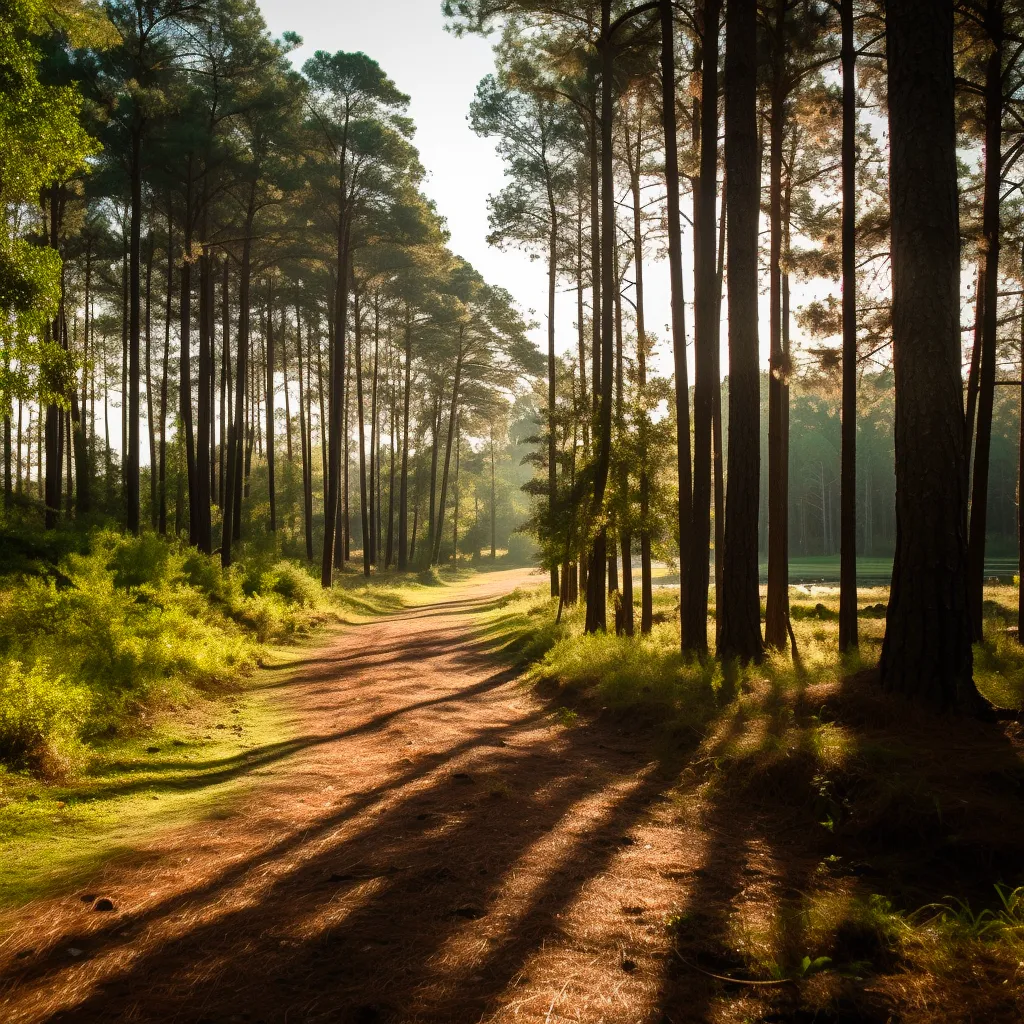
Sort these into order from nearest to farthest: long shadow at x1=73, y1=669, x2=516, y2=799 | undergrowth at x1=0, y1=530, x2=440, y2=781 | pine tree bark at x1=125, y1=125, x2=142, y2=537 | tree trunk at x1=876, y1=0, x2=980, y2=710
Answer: long shadow at x1=73, y1=669, x2=516, y2=799 < undergrowth at x1=0, y1=530, x2=440, y2=781 < tree trunk at x1=876, y1=0, x2=980, y2=710 < pine tree bark at x1=125, y1=125, x2=142, y2=537

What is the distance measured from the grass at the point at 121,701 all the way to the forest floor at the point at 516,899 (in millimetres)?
454

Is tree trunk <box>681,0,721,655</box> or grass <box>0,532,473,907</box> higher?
tree trunk <box>681,0,721,655</box>

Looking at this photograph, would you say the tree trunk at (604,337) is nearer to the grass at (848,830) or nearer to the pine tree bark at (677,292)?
the pine tree bark at (677,292)

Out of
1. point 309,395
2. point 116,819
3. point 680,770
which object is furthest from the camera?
point 309,395

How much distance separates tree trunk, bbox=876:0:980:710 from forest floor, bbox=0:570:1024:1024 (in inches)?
30.3

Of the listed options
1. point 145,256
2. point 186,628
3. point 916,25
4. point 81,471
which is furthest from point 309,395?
point 916,25

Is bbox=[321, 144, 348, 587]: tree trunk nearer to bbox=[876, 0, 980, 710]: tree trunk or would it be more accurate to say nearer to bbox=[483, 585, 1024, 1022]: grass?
bbox=[483, 585, 1024, 1022]: grass

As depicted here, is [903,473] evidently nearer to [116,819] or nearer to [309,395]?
[116,819]

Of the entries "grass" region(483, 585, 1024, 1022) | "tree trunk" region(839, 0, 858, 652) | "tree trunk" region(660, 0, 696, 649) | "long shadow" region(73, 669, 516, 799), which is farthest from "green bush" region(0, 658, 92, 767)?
"tree trunk" region(839, 0, 858, 652)

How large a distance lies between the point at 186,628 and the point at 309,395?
1112 inches

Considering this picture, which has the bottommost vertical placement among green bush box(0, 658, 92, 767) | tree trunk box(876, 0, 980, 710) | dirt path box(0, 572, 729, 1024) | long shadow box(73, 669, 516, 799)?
long shadow box(73, 669, 516, 799)

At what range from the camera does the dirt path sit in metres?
2.86

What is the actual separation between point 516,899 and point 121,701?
6265 mm

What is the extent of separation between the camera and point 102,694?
7.95 metres
